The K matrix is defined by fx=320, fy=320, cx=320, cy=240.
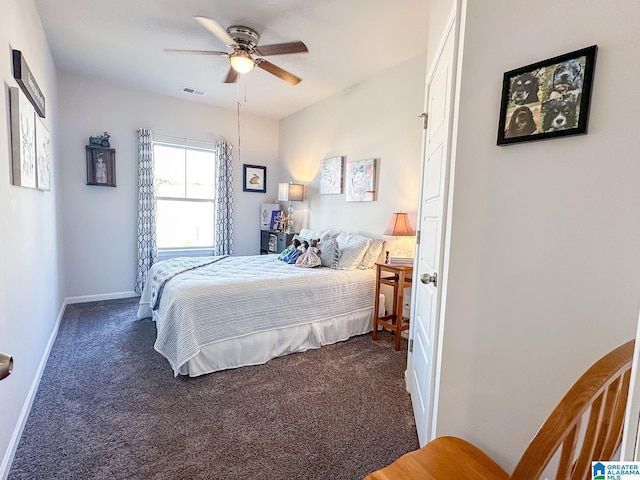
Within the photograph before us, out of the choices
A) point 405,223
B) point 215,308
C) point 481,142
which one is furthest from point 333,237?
point 481,142

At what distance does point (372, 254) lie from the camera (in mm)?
3516

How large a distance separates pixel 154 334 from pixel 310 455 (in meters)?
2.21

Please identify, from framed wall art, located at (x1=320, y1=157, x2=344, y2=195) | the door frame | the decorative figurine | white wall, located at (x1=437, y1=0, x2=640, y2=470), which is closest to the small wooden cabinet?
framed wall art, located at (x1=320, y1=157, x2=344, y2=195)

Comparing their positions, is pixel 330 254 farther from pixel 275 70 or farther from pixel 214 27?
pixel 214 27

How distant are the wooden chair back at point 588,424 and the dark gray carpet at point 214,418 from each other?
1110 millimetres

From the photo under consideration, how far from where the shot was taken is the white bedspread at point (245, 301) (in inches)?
94.7

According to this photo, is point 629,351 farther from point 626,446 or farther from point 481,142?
point 481,142

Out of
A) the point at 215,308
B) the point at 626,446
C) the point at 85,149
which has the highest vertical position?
the point at 85,149

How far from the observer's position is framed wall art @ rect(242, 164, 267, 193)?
5.25 metres

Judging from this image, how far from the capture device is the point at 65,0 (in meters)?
2.42

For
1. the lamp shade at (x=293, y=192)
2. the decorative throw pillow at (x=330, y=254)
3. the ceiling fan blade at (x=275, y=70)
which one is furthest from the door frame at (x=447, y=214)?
the lamp shade at (x=293, y=192)

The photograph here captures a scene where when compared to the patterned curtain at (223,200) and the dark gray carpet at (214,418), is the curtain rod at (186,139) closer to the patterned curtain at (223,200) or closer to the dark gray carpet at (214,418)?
the patterned curtain at (223,200)

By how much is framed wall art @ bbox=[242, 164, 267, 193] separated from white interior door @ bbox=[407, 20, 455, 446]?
3692 mm

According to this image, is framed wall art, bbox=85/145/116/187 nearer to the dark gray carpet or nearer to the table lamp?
the dark gray carpet
